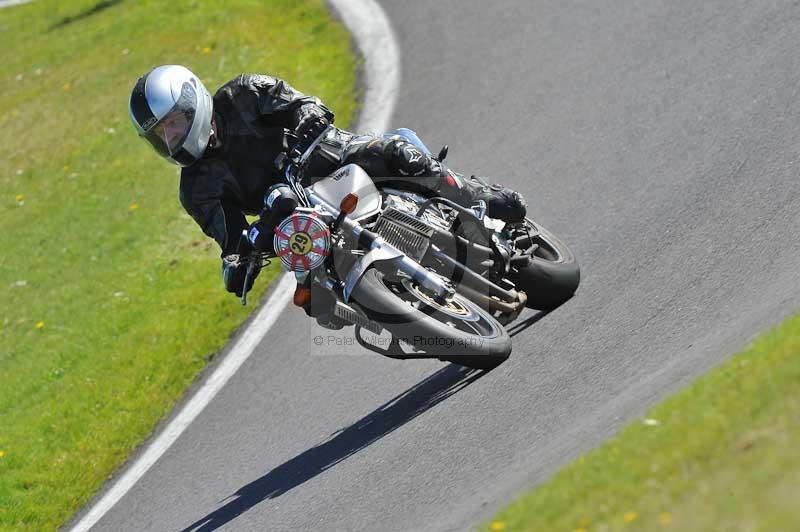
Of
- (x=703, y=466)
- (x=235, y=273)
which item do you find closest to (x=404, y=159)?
(x=235, y=273)

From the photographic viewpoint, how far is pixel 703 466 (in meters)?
4.57

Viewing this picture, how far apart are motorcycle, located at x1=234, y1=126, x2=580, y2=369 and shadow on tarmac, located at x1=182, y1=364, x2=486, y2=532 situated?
1.28ft

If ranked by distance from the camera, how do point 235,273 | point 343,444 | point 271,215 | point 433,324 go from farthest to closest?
point 343,444
point 235,273
point 271,215
point 433,324

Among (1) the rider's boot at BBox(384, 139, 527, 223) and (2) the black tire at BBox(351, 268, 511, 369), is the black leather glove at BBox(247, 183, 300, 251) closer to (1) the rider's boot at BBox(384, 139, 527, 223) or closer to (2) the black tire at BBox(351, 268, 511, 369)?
(2) the black tire at BBox(351, 268, 511, 369)

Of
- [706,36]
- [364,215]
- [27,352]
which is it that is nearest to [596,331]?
[364,215]

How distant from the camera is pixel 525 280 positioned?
7.69 meters

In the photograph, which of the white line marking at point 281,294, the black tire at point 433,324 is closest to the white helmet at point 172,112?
the black tire at point 433,324

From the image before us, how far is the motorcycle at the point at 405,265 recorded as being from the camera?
666cm

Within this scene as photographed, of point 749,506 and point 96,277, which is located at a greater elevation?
point 749,506

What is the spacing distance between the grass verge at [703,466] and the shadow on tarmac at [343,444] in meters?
2.17

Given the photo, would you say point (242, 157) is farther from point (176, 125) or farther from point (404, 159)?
point (404, 159)

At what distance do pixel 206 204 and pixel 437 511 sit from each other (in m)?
2.70

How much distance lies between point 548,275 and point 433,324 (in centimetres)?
140

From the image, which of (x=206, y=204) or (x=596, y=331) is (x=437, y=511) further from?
(x=206, y=204)
